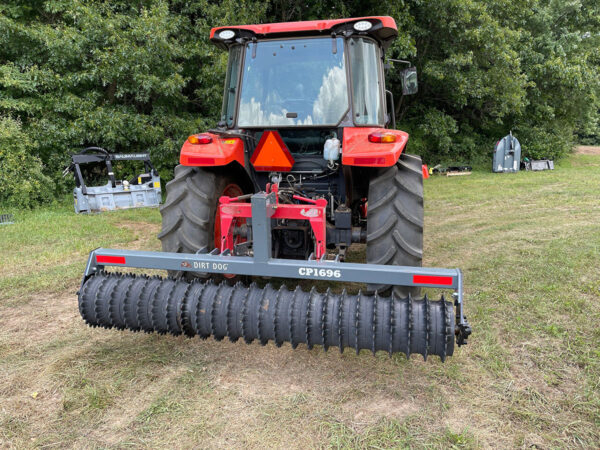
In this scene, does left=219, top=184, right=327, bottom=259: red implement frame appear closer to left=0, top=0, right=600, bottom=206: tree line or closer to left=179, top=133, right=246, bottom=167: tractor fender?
left=179, top=133, right=246, bottom=167: tractor fender

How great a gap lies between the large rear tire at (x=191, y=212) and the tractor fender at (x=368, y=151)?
1065 millimetres

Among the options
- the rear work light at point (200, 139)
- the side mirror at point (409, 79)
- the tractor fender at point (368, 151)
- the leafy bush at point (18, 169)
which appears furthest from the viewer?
the leafy bush at point (18, 169)

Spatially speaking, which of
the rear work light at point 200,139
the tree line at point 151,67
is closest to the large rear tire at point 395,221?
the rear work light at point 200,139

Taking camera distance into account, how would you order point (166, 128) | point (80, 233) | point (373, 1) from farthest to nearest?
1. point (373, 1)
2. point (166, 128)
3. point (80, 233)

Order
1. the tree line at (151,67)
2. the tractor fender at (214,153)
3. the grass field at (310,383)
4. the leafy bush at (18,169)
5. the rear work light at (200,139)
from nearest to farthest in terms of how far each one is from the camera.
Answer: the grass field at (310,383) < the tractor fender at (214,153) < the rear work light at (200,139) < the leafy bush at (18,169) < the tree line at (151,67)

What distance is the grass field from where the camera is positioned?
85.6 inches

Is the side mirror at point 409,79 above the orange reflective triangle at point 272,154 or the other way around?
above

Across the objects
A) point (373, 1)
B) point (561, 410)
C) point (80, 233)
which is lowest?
point (561, 410)

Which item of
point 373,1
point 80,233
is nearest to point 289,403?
point 80,233

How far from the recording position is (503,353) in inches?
113

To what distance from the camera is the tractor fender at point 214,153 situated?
3.16 metres

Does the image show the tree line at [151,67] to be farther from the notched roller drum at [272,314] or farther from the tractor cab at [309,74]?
the notched roller drum at [272,314]

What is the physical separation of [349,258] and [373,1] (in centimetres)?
862

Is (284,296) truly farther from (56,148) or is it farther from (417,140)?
(417,140)
